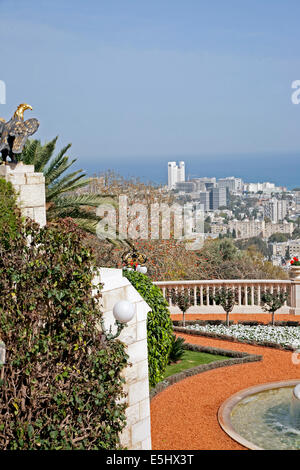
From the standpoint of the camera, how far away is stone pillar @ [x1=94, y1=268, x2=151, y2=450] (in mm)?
5582

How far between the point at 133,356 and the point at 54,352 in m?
1.05

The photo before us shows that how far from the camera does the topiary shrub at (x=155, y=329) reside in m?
8.49

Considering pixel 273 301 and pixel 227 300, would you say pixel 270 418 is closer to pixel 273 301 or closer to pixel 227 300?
pixel 227 300

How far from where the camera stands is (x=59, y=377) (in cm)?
499

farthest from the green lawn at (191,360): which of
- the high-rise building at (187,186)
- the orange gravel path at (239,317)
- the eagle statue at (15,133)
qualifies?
the high-rise building at (187,186)

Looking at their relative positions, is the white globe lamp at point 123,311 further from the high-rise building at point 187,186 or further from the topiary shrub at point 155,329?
the high-rise building at point 187,186

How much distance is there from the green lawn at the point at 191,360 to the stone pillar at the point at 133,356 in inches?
138

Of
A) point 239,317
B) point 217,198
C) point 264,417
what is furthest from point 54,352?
point 217,198

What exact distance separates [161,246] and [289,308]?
502 centimetres

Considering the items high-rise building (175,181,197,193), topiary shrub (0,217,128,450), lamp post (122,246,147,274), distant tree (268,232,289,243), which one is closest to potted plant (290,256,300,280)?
lamp post (122,246,147,274)

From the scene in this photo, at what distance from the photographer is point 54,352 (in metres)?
4.99
